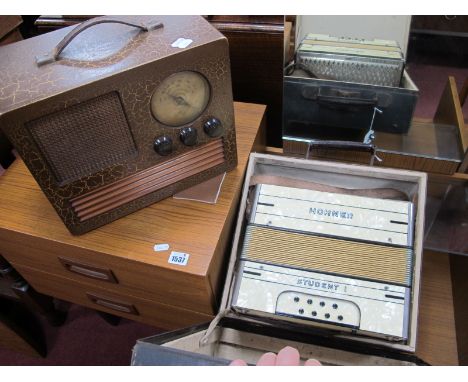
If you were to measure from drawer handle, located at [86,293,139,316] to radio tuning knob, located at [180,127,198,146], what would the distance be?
1.51 feet

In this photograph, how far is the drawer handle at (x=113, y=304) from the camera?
0.98 meters

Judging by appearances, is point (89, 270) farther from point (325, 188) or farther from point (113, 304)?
point (325, 188)

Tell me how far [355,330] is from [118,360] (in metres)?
0.88

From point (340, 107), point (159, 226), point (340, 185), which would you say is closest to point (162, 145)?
point (159, 226)

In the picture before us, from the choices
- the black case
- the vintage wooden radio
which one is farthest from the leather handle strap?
the black case

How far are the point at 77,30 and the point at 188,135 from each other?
25cm

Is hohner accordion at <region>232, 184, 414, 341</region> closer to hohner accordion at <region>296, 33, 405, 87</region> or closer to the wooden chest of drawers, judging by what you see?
the wooden chest of drawers

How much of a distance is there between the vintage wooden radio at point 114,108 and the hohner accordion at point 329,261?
0.69 feet

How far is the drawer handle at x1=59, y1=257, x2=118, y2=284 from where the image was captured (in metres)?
0.84

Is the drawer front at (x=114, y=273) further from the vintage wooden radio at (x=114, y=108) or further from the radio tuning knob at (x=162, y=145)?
the radio tuning knob at (x=162, y=145)

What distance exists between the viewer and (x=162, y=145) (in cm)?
73

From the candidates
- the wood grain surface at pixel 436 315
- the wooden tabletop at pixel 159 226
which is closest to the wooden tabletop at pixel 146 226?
the wooden tabletop at pixel 159 226

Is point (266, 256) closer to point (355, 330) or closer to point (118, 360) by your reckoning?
point (355, 330)

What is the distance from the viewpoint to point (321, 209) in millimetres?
828
